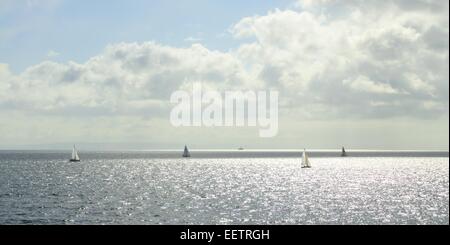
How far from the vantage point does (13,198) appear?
93.1 meters

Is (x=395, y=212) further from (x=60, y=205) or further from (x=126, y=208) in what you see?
(x=60, y=205)
